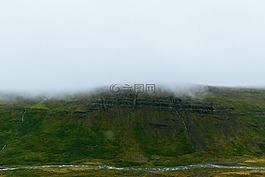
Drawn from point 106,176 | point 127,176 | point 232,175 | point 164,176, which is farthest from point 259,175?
point 106,176

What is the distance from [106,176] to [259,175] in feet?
293

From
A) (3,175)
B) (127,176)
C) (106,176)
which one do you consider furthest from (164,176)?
(3,175)

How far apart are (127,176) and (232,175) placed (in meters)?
60.7

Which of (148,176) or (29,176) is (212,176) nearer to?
(148,176)

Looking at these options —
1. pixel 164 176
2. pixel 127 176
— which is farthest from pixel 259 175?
pixel 127 176

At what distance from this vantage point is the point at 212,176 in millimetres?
195000

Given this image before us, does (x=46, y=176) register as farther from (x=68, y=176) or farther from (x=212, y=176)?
(x=212, y=176)

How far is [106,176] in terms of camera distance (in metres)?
196

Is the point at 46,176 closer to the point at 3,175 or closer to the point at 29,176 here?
the point at 29,176

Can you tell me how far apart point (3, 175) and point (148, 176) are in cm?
8488

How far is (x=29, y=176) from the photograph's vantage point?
7849 inches

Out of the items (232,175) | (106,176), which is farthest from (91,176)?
(232,175)

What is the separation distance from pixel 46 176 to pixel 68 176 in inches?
519

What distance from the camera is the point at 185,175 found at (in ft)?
652
